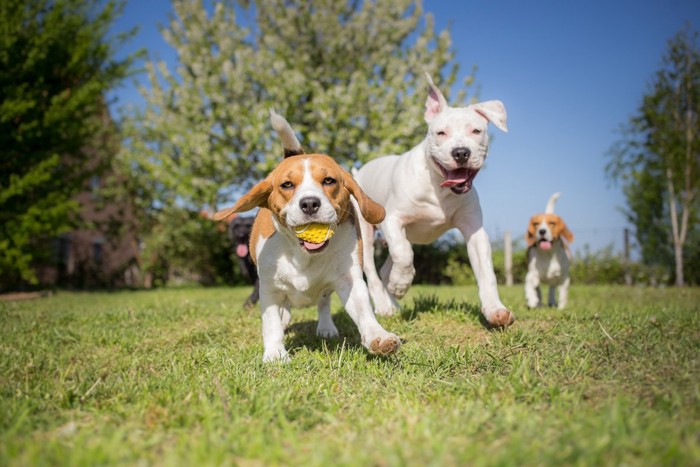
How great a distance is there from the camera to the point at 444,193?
4.30m

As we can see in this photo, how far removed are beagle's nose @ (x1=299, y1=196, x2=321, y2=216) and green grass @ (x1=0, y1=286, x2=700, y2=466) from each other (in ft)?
2.97

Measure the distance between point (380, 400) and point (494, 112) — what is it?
9.51 feet

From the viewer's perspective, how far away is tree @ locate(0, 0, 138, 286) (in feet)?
38.7

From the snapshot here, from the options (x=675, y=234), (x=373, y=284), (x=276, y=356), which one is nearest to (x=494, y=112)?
(x=373, y=284)

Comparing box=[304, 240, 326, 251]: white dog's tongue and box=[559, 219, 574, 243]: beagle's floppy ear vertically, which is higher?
box=[559, 219, 574, 243]: beagle's floppy ear

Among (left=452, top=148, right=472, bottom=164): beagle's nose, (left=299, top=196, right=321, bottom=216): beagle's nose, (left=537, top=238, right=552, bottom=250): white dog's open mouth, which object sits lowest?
(left=537, top=238, right=552, bottom=250): white dog's open mouth

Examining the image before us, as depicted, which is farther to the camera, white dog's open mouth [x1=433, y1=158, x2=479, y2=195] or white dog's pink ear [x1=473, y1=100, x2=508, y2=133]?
white dog's pink ear [x1=473, y1=100, x2=508, y2=133]

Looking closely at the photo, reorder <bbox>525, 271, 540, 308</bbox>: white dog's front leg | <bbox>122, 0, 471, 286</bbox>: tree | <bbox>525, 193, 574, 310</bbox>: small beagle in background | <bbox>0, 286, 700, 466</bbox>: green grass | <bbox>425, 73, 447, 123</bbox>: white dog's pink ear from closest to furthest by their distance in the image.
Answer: <bbox>0, 286, 700, 466</bbox>: green grass < <bbox>425, 73, 447, 123</bbox>: white dog's pink ear < <bbox>525, 271, 540, 308</bbox>: white dog's front leg < <bbox>525, 193, 574, 310</bbox>: small beagle in background < <bbox>122, 0, 471, 286</bbox>: tree

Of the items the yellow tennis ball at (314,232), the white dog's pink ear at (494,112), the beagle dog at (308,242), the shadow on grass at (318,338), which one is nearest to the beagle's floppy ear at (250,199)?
the beagle dog at (308,242)

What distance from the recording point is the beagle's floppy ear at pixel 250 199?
10.8ft

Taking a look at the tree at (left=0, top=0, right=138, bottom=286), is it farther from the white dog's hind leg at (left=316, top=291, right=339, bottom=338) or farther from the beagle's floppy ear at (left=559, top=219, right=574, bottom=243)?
the beagle's floppy ear at (left=559, top=219, right=574, bottom=243)

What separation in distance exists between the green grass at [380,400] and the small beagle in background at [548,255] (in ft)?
10.8

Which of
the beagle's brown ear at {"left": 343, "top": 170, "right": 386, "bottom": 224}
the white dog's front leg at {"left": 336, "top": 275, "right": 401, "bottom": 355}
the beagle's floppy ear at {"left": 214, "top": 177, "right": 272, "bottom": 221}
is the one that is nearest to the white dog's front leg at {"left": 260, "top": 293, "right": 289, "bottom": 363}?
the white dog's front leg at {"left": 336, "top": 275, "right": 401, "bottom": 355}

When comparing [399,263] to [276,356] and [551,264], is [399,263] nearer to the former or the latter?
A: [276,356]
